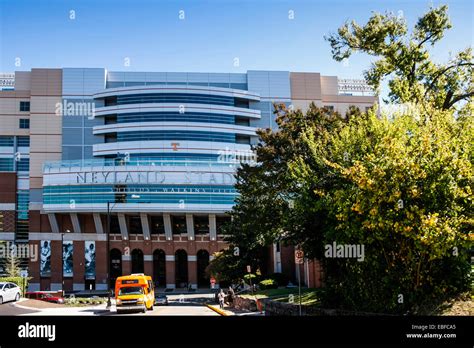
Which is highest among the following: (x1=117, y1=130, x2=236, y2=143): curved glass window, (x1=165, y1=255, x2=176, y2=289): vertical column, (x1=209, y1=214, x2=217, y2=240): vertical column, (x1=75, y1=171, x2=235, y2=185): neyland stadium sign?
(x1=117, y1=130, x2=236, y2=143): curved glass window

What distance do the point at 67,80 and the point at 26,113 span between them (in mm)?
9505

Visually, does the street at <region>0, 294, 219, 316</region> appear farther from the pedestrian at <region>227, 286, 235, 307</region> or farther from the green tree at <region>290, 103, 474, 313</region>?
the pedestrian at <region>227, 286, 235, 307</region>

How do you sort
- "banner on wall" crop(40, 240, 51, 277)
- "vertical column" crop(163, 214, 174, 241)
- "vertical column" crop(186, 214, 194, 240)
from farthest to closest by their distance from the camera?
1. "banner on wall" crop(40, 240, 51, 277)
2. "vertical column" crop(163, 214, 174, 241)
3. "vertical column" crop(186, 214, 194, 240)

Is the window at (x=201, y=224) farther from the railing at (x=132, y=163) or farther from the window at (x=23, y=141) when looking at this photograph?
the window at (x=23, y=141)

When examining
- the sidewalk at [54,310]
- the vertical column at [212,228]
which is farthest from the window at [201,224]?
the sidewalk at [54,310]

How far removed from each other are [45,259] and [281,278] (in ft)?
143

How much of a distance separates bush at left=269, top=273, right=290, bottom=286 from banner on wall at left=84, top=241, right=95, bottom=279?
35077 millimetres

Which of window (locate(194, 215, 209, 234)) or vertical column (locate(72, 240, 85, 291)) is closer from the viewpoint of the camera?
vertical column (locate(72, 240, 85, 291))

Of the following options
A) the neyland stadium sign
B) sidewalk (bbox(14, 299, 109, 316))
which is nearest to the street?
sidewalk (bbox(14, 299, 109, 316))

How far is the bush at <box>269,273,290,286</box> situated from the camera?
48.9 m

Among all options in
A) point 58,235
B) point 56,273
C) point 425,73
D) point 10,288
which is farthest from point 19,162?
point 425,73

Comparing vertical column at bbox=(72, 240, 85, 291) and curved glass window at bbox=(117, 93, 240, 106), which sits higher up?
curved glass window at bbox=(117, 93, 240, 106)

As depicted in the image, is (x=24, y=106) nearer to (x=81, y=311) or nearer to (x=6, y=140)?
(x=6, y=140)

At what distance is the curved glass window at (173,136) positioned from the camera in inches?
3066
